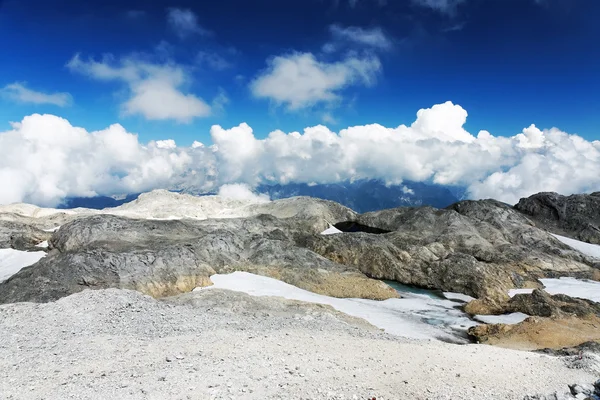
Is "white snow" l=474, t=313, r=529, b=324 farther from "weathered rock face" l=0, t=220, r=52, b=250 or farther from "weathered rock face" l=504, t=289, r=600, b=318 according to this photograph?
"weathered rock face" l=0, t=220, r=52, b=250

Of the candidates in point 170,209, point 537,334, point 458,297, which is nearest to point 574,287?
point 458,297

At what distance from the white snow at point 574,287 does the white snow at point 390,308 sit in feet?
62.5

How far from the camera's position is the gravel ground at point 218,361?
1407 centimetres

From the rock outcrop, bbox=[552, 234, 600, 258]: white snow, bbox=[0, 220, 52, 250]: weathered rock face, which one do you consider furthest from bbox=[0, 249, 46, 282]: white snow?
bbox=[552, 234, 600, 258]: white snow

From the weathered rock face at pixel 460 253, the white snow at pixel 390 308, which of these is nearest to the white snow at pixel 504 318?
the white snow at pixel 390 308

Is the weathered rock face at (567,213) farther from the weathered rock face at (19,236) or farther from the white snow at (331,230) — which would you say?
the weathered rock face at (19,236)

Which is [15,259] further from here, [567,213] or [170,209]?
[567,213]

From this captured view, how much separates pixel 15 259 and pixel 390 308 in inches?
1971

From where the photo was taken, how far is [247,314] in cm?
2794

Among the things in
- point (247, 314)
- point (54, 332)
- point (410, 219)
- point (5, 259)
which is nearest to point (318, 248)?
point (410, 219)

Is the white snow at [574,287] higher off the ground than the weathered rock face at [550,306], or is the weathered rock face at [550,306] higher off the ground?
the white snow at [574,287]

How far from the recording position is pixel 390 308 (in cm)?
4344

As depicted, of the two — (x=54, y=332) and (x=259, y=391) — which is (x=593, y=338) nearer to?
(x=259, y=391)

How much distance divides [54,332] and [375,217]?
8675 cm
